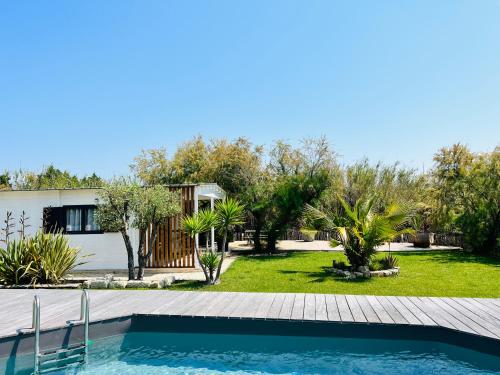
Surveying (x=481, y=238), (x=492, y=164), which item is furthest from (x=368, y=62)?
(x=481, y=238)

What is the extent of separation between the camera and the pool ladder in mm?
5668

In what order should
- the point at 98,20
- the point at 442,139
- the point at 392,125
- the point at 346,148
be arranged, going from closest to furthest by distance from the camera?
the point at 98,20, the point at 392,125, the point at 346,148, the point at 442,139

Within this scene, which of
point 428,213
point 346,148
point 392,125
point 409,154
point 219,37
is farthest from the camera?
point 409,154

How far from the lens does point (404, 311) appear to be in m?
7.55

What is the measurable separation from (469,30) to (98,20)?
1383cm

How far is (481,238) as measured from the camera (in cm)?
1900

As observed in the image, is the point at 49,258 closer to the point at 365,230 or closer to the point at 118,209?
the point at 118,209

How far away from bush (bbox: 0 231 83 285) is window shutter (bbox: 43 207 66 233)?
323 cm

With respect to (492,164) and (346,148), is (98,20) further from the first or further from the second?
(492,164)

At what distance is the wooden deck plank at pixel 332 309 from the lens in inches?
275

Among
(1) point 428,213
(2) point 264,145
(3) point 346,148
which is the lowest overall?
(1) point 428,213

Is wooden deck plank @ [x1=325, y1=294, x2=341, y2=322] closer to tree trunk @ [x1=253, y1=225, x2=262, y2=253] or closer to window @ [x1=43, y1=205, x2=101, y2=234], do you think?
window @ [x1=43, y1=205, x2=101, y2=234]

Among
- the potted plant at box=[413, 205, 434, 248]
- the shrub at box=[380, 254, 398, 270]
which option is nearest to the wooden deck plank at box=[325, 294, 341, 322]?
the shrub at box=[380, 254, 398, 270]

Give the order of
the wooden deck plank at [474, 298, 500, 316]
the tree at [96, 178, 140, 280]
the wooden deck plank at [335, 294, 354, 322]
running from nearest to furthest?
the wooden deck plank at [335, 294, 354, 322]
the wooden deck plank at [474, 298, 500, 316]
the tree at [96, 178, 140, 280]
